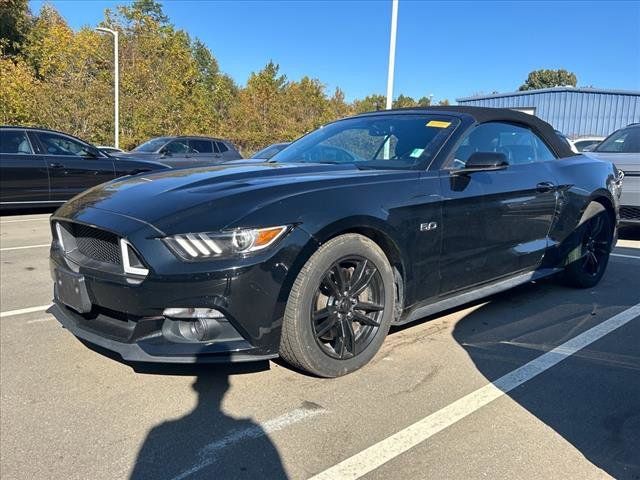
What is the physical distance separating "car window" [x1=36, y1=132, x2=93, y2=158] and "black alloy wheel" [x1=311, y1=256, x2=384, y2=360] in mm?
8812

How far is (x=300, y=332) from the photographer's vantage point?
2.87m

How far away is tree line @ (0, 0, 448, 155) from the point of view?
24594 millimetres

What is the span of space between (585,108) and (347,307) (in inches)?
1446

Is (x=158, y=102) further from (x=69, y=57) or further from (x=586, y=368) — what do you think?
(x=586, y=368)

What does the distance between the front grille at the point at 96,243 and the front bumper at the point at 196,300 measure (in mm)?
96

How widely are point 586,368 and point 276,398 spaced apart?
6.29 ft

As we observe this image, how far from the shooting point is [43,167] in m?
9.94

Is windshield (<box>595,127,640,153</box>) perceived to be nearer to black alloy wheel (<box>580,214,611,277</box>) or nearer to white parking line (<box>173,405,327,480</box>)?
black alloy wheel (<box>580,214,611,277</box>)

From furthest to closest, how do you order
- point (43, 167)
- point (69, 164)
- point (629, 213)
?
point (69, 164), point (43, 167), point (629, 213)

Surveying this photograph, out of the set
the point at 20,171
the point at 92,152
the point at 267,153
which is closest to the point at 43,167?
the point at 20,171

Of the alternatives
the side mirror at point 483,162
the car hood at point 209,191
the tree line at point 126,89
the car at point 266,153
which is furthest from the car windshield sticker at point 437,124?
the tree line at point 126,89

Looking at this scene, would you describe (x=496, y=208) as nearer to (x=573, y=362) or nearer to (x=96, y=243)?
(x=573, y=362)

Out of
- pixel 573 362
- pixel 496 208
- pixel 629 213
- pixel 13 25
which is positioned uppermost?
pixel 13 25

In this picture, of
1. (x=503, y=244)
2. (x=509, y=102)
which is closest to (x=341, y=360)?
(x=503, y=244)
